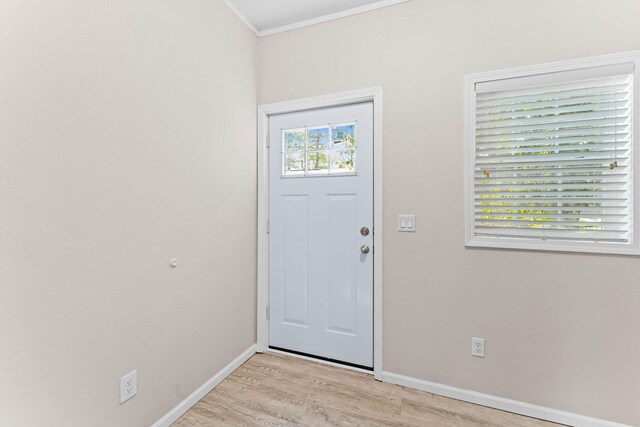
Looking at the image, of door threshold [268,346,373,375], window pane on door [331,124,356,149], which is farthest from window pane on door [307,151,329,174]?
door threshold [268,346,373,375]

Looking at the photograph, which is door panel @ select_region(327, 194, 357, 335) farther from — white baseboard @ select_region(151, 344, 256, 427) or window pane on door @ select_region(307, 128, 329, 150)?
white baseboard @ select_region(151, 344, 256, 427)

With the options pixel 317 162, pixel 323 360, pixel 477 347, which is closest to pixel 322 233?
pixel 317 162

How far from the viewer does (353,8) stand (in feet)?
7.07

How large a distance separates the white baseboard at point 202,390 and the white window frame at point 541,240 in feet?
5.96

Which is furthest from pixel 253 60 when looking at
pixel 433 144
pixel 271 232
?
pixel 433 144

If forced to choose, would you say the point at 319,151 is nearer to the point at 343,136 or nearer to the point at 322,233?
the point at 343,136

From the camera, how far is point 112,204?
1.41 metres

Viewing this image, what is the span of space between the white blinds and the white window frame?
0.03 meters

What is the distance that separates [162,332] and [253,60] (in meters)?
2.05

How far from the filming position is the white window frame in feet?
5.24

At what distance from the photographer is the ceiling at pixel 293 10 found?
83.4 inches

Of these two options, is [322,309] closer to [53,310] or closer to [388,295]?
[388,295]

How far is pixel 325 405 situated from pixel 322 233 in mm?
1122

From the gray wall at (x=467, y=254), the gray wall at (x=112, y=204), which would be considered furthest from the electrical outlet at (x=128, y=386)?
the gray wall at (x=467, y=254)
